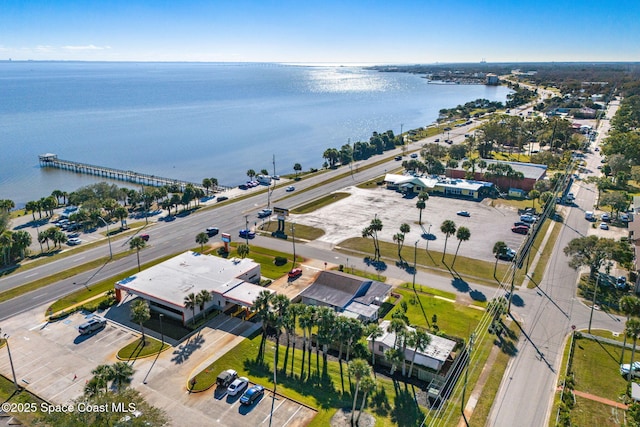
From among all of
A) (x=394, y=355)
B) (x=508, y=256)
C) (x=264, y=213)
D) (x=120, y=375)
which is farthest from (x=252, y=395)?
(x=264, y=213)

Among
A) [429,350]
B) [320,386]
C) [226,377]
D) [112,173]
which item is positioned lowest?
[112,173]

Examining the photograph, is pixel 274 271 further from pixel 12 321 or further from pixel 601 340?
pixel 601 340

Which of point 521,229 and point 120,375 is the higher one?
point 120,375

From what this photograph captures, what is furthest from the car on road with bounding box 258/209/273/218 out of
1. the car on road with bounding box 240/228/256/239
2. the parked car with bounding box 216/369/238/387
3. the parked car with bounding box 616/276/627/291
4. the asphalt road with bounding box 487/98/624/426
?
the parked car with bounding box 616/276/627/291

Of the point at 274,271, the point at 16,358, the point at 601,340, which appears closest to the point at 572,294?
the point at 601,340

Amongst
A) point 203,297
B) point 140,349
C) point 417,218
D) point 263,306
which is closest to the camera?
point 263,306

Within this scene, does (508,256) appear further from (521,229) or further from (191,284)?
(191,284)
